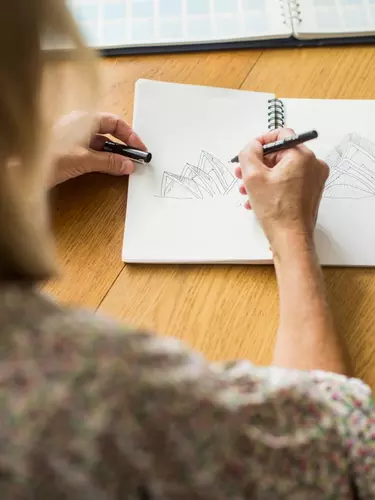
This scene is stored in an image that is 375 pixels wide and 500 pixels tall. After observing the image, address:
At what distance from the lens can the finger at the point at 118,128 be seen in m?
0.80

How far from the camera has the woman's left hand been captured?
78 centimetres

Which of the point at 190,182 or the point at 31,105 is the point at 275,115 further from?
the point at 31,105

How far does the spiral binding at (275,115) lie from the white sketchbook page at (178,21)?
0.13 meters

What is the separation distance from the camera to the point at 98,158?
30.9 inches

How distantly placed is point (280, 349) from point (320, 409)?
146 mm

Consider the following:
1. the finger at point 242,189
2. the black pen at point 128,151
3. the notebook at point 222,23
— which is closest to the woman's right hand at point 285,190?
the finger at point 242,189

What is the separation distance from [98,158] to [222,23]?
294mm

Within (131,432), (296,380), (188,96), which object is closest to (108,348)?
(131,432)

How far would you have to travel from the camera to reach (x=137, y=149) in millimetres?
797

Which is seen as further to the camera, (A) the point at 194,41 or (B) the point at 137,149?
(A) the point at 194,41

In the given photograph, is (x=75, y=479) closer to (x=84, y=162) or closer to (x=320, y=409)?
(x=320, y=409)

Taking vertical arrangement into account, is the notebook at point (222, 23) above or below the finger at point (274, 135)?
above

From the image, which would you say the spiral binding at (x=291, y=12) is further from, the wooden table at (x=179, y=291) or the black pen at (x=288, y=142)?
the wooden table at (x=179, y=291)

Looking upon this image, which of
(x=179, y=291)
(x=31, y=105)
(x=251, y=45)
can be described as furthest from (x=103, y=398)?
(x=251, y=45)
